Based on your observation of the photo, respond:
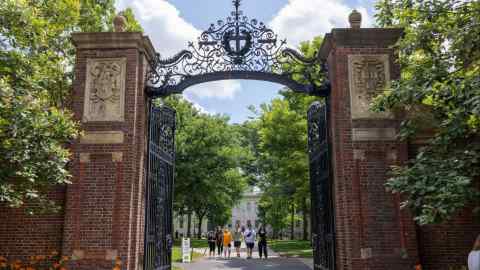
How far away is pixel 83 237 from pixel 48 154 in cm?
197

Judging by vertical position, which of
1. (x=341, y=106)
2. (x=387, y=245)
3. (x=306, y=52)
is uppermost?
(x=306, y=52)

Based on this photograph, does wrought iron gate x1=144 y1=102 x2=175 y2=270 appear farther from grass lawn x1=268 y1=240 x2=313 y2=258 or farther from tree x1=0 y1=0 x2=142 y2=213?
grass lawn x1=268 y1=240 x2=313 y2=258

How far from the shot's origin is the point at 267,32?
9.93m

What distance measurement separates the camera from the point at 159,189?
1023 centimetres

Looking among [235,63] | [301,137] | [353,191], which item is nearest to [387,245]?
[353,191]

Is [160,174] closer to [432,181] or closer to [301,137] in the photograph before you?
[432,181]

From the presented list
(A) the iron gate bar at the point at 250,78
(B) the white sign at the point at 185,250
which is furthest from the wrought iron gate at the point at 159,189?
(B) the white sign at the point at 185,250

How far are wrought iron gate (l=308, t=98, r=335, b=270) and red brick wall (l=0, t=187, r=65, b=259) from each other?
544 cm

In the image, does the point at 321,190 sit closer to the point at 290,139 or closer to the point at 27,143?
the point at 27,143

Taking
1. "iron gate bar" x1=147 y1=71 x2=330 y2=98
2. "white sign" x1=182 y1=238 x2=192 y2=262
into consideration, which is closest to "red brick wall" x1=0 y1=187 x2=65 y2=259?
"iron gate bar" x1=147 y1=71 x2=330 y2=98

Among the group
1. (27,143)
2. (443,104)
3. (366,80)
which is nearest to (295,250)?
(366,80)

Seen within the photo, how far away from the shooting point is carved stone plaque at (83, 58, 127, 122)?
30.3 feet

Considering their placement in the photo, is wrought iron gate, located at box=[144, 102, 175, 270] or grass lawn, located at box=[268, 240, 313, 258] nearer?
wrought iron gate, located at box=[144, 102, 175, 270]

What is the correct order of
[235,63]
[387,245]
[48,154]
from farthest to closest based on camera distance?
[235,63] < [387,245] < [48,154]
